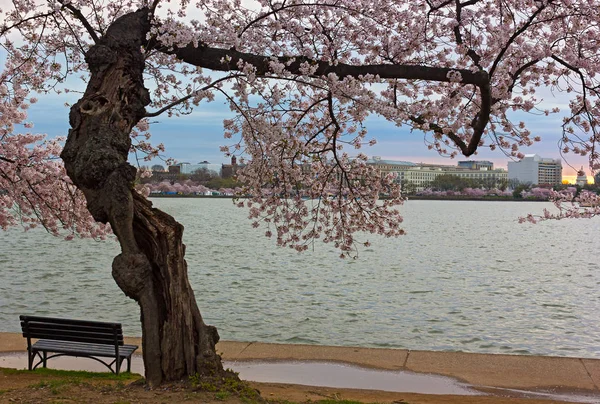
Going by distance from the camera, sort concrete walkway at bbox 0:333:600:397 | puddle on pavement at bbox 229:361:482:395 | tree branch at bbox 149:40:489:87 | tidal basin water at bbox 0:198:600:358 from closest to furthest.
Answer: tree branch at bbox 149:40:489:87, puddle on pavement at bbox 229:361:482:395, concrete walkway at bbox 0:333:600:397, tidal basin water at bbox 0:198:600:358

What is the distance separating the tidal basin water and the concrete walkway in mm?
3372

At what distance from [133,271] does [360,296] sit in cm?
1618

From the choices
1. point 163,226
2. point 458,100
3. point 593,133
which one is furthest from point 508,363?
point 163,226

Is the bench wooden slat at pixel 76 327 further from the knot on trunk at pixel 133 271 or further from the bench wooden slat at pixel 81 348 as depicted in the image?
the knot on trunk at pixel 133 271

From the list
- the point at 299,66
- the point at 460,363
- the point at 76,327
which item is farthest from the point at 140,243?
the point at 460,363

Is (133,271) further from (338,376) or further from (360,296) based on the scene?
(360,296)

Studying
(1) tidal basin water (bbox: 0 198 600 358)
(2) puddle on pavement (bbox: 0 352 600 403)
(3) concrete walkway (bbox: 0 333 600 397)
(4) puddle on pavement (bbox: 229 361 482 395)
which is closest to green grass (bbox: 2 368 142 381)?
(2) puddle on pavement (bbox: 0 352 600 403)

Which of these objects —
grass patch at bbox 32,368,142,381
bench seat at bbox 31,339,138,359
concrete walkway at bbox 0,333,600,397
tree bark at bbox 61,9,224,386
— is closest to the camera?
tree bark at bbox 61,9,224,386

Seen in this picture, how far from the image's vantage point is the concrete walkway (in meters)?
9.66

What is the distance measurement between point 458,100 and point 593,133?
1.99 m

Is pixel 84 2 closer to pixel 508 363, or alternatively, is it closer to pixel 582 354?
pixel 508 363

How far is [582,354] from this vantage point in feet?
46.8

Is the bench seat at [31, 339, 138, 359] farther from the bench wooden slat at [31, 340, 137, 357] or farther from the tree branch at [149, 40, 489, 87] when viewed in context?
the tree branch at [149, 40, 489, 87]

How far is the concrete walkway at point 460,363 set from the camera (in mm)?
9664
